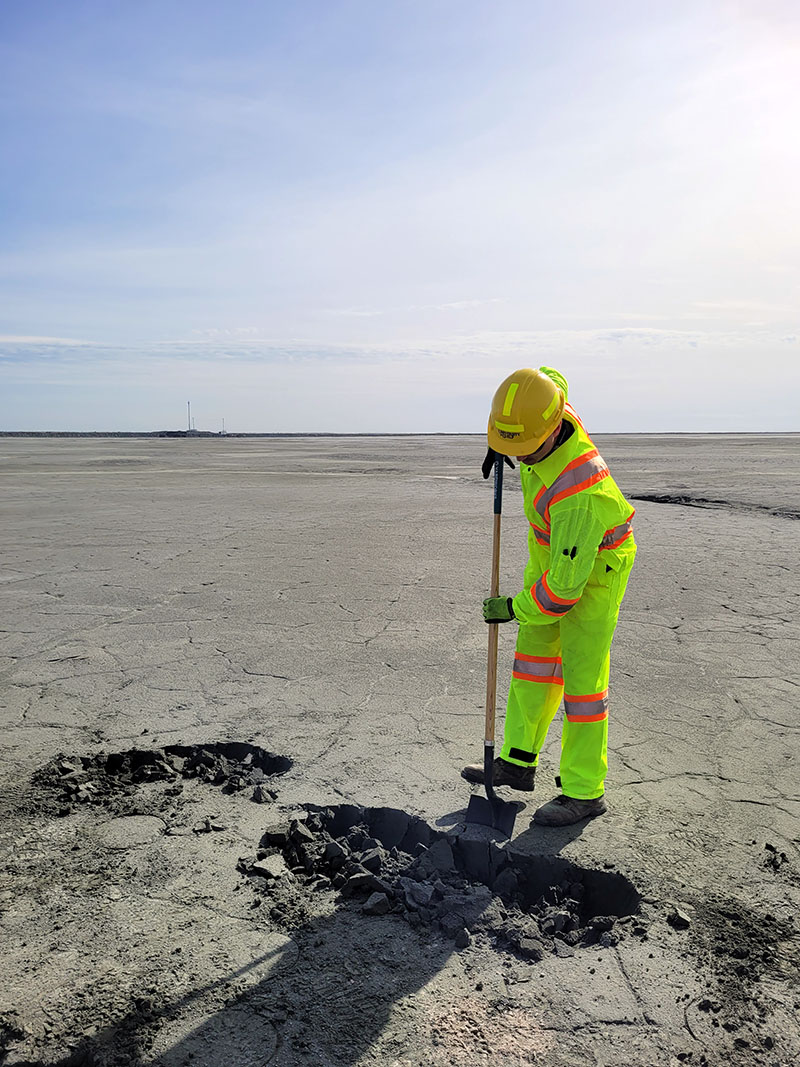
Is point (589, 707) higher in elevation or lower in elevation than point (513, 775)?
higher

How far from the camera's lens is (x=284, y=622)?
613 centimetres

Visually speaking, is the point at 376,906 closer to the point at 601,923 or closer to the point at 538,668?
the point at 601,923

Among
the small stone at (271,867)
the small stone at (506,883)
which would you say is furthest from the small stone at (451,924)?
the small stone at (271,867)

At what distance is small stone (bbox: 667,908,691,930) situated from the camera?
2.61m

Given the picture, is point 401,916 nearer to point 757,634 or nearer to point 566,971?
point 566,971

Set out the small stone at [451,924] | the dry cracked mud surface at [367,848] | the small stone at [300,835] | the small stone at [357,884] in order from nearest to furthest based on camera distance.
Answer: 1. the dry cracked mud surface at [367,848]
2. the small stone at [451,924]
3. the small stone at [357,884]
4. the small stone at [300,835]

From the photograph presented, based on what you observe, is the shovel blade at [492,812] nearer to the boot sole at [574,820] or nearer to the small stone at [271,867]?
the boot sole at [574,820]

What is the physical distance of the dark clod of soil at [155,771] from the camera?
11.4 feet

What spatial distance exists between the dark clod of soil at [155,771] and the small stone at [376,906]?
845mm

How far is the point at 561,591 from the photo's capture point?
10.1ft

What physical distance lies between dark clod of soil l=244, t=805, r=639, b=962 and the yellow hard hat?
1455 mm

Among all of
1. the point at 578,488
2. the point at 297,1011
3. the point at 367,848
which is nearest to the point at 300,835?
the point at 367,848

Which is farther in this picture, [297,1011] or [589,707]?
[589,707]

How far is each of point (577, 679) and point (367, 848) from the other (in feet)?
3.38
